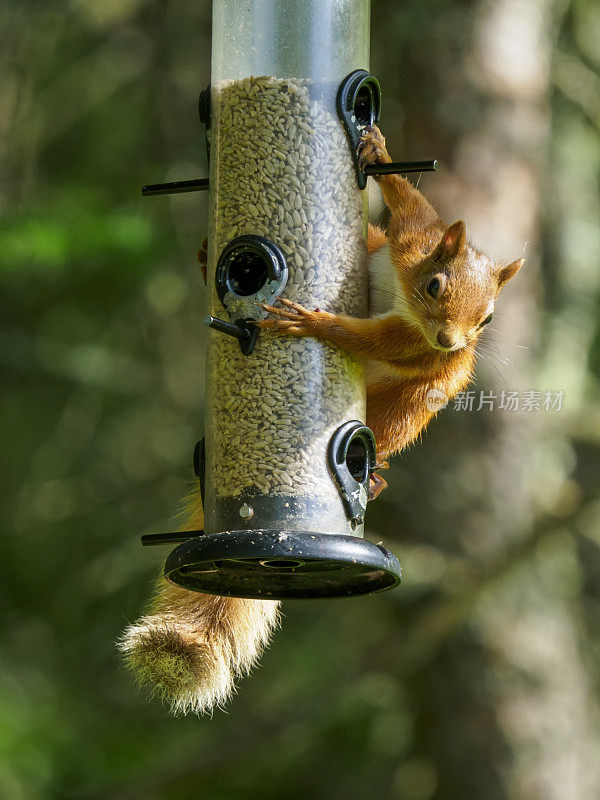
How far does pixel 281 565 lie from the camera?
2.92m

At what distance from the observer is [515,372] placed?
5297 millimetres

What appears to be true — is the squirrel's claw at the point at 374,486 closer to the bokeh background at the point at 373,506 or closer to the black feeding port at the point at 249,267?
the black feeding port at the point at 249,267

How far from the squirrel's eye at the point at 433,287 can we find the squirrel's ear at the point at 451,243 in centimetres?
9

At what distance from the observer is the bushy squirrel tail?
10.5ft

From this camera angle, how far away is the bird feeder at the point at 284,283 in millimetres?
3043

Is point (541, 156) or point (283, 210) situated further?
point (541, 156)

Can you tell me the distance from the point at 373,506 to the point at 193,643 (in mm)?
2370

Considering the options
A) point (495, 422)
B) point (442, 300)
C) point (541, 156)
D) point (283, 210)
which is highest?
point (541, 156)

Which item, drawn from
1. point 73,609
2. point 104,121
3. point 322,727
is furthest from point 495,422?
point 104,121

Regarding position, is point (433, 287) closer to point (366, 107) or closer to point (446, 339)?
point (446, 339)

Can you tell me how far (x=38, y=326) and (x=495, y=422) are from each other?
2.90m

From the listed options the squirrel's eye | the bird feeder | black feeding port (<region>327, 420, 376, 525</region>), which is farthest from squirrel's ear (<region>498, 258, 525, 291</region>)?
black feeding port (<region>327, 420, 376, 525</region>)

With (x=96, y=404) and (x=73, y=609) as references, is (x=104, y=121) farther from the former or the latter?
(x=73, y=609)

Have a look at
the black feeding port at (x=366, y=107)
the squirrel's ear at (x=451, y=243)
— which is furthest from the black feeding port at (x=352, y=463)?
the black feeding port at (x=366, y=107)
